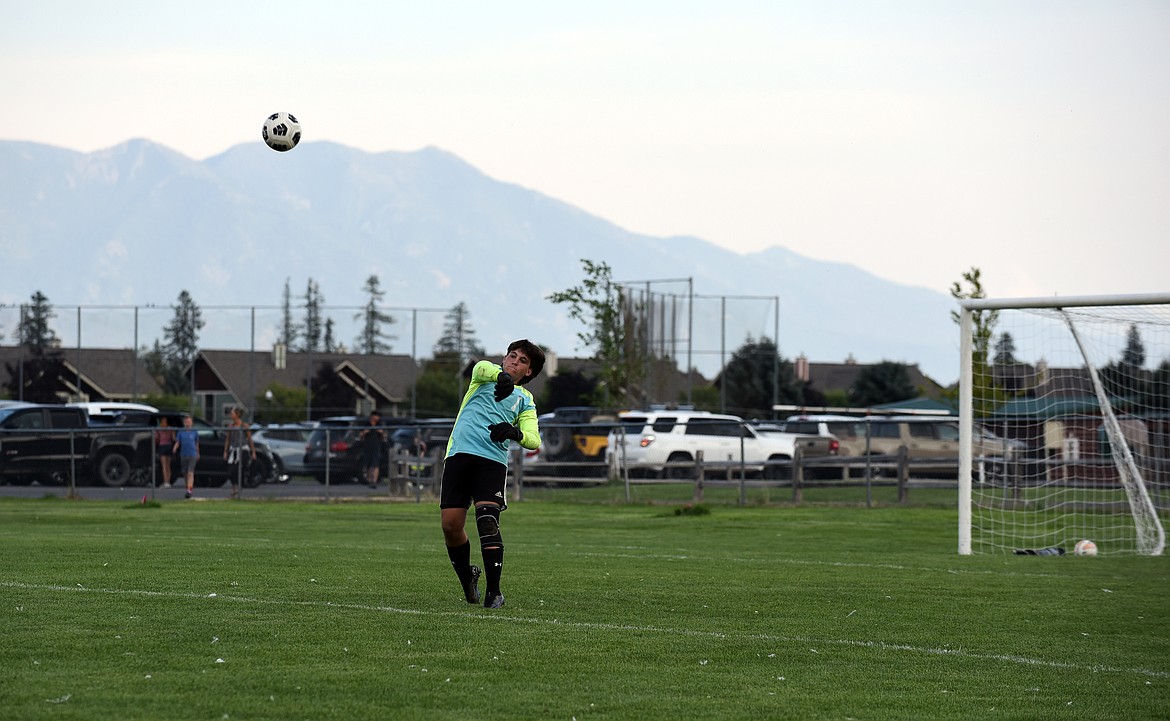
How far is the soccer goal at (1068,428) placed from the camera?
1741 centimetres

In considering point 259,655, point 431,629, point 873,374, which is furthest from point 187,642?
point 873,374

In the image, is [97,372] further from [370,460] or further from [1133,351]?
[1133,351]

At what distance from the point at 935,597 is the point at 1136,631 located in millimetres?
1893

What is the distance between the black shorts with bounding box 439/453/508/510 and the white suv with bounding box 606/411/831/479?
1869cm

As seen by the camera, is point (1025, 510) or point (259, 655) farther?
point (1025, 510)

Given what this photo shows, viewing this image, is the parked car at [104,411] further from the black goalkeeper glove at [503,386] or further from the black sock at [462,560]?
the black goalkeeper glove at [503,386]

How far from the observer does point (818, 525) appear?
2158 centimetres

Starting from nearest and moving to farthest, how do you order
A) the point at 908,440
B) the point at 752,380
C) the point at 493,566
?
the point at 493,566, the point at 908,440, the point at 752,380

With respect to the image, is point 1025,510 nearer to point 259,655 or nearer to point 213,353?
point 259,655

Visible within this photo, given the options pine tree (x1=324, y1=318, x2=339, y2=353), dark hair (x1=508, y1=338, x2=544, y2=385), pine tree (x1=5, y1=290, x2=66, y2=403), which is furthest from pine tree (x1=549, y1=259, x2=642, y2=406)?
dark hair (x1=508, y1=338, x2=544, y2=385)

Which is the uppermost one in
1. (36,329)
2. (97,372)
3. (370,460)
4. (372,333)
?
Answer: (372,333)

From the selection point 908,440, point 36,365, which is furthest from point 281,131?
point 36,365

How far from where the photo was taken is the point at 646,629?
8734 millimetres

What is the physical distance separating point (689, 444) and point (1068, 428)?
30.7ft
